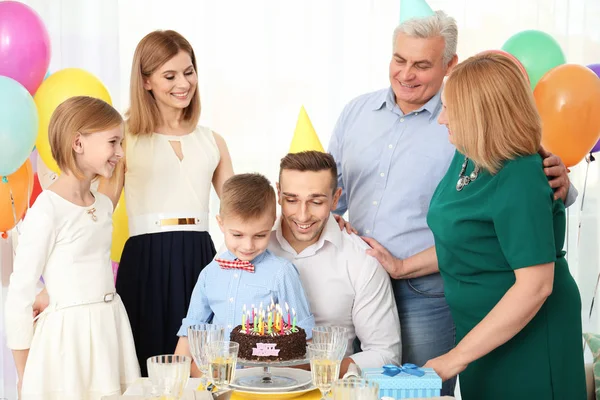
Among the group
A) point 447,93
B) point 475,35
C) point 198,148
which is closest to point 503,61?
point 447,93

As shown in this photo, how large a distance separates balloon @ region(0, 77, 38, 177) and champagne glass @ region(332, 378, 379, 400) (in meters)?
1.82

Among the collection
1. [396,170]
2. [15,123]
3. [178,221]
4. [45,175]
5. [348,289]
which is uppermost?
[15,123]

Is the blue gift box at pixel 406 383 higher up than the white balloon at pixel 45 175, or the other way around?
the white balloon at pixel 45 175

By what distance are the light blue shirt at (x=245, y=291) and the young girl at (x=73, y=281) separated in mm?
334

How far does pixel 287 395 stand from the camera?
1767mm

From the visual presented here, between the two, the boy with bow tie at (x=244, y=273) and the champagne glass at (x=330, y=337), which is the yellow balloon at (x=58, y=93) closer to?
the boy with bow tie at (x=244, y=273)

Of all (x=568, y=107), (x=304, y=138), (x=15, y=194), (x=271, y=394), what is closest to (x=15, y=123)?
(x=15, y=194)

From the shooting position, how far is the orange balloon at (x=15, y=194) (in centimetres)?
305

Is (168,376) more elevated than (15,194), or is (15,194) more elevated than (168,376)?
(15,194)

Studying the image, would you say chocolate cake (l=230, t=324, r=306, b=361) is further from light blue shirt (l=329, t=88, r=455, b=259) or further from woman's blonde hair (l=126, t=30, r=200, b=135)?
woman's blonde hair (l=126, t=30, r=200, b=135)

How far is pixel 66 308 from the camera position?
7.88ft

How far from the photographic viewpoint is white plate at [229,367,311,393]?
175 centimetres

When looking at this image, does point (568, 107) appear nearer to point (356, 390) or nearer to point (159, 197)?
→ point (159, 197)

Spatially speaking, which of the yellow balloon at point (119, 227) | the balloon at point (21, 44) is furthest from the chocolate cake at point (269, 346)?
the balloon at point (21, 44)
